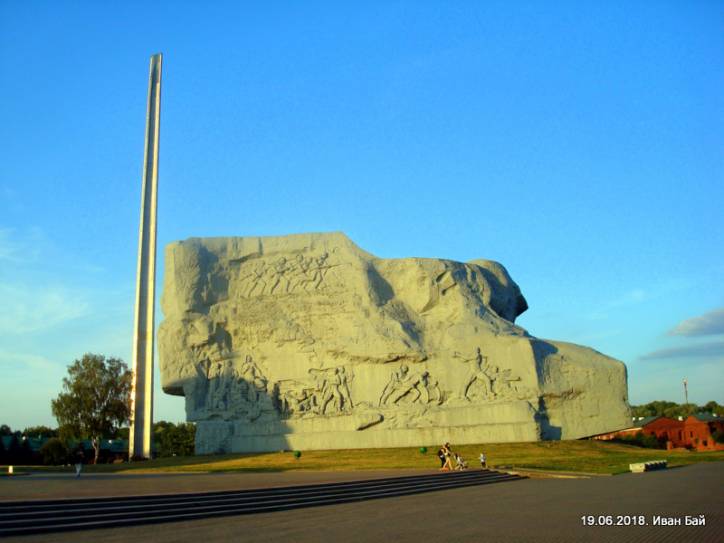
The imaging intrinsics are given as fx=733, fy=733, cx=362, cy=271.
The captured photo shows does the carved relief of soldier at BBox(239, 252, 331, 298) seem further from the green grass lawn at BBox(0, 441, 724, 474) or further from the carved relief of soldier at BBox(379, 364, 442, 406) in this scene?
the green grass lawn at BBox(0, 441, 724, 474)

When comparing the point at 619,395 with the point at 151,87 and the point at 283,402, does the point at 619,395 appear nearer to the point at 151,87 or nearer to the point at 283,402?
the point at 283,402

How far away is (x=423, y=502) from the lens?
1129 centimetres

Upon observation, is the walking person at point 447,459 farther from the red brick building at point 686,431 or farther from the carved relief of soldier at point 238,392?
the red brick building at point 686,431

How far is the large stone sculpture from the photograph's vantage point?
83.3ft

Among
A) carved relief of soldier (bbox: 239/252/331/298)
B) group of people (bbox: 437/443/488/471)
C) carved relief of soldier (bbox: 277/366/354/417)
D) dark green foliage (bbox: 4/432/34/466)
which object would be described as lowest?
dark green foliage (bbox: 4/432/34/466)

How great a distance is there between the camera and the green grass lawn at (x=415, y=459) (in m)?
20.3

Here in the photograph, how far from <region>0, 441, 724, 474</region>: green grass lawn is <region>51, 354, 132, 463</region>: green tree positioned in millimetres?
3651

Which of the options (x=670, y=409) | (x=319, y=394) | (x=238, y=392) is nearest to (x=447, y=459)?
(x=319, y=394)

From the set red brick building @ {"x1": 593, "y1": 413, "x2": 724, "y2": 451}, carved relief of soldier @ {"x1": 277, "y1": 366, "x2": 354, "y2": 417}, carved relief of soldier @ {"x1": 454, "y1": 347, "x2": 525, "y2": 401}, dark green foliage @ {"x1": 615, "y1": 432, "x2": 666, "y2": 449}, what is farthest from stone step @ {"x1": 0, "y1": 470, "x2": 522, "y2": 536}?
red brick building @ {"x1": 593, "y1": 413, "x2": 724, "y2": 451}

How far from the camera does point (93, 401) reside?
28.7 m

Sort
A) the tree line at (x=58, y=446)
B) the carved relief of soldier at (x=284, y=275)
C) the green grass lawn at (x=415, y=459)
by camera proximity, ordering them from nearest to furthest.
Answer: the green grass lawn at (x=415, y=459)
the carved relief of soldier at (x=284, y=275)
the tree line at (x=58, y=446)

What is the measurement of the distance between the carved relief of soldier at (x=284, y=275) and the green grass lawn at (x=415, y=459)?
20.9 feet

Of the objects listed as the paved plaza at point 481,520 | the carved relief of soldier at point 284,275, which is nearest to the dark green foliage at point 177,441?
the carved relief of soldier at point 284,275

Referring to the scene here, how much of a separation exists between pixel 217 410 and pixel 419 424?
7593 mm
